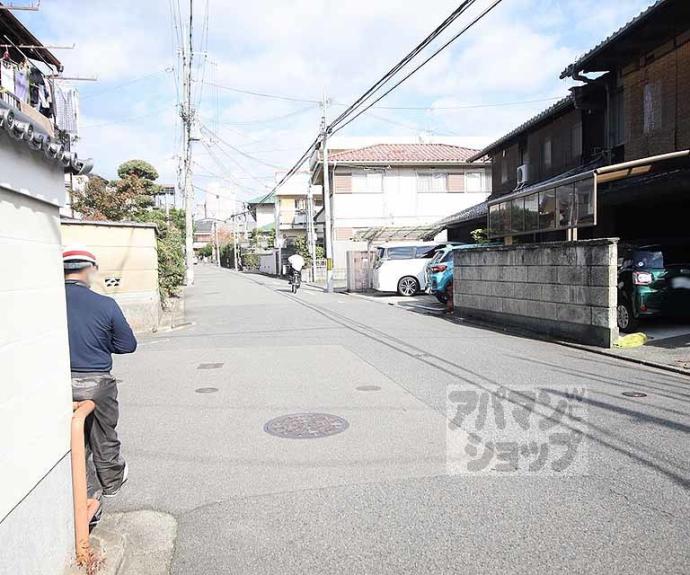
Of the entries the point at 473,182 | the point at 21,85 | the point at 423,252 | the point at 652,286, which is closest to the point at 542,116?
the point at 423,252

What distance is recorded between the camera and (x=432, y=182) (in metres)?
38.2

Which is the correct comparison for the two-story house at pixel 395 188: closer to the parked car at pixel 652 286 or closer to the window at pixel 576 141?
the window at pixel 576 141

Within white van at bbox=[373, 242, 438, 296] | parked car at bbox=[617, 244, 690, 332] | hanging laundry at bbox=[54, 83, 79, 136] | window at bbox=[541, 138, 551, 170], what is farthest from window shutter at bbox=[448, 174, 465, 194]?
parked car at bbox=[617, 244, 690, 332]

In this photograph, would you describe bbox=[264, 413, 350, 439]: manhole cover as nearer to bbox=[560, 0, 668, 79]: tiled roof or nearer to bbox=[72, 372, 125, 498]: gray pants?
bbox=[72, 372, 125, 498]: gray pants

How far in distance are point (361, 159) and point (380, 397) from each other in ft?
102

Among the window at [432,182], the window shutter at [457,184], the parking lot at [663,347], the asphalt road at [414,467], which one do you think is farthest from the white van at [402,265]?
the window shutter at [457,184]

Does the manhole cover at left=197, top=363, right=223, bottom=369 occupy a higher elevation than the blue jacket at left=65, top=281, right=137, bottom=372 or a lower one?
lower

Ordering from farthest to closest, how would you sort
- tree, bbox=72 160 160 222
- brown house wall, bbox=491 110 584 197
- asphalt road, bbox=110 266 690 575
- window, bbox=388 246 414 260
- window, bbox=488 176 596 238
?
1. window, bbox=388 246 414 260
2. tree, bbox=72 160 160 222
3. brown house wall, bbox=491 110 584 197
4. window, bbox=488 176 596 238
5. asphalt road, bbox=110 266 690 575

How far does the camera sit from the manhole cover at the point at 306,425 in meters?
5.73

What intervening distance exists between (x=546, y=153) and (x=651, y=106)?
239 inches

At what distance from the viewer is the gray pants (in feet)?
12.2

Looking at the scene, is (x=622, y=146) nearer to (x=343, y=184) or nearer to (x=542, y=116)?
(x=542, y=116)

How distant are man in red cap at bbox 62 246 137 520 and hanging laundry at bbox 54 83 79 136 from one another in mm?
14600

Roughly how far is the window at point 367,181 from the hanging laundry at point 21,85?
76.0 feet
